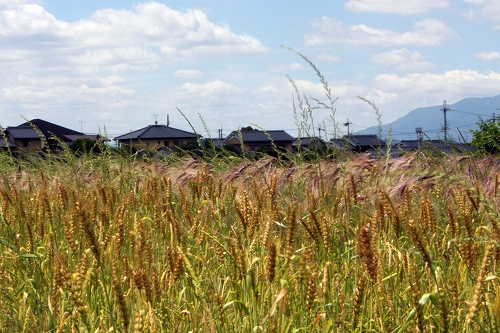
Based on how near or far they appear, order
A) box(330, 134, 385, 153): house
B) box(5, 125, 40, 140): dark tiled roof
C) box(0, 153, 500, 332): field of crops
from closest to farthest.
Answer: box(0, 153, 500, 332): field of crops, box(330, 134, 385, 153): house, box(5, 125, 40, 140): dark tiled roof

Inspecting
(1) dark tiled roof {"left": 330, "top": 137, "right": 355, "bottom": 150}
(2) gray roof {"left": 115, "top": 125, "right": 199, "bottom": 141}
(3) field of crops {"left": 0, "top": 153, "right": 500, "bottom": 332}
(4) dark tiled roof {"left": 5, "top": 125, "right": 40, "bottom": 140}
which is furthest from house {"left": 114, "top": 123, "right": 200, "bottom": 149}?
(3) field of crops {"left": 0, "top": 153, "right": 500, "bottom": 332}

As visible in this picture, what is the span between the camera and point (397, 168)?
5359mm

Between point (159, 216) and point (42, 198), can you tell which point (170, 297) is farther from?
point (42, 198)

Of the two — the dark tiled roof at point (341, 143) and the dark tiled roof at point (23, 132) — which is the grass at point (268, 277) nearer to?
the dark tiled roof at point (341, 143)

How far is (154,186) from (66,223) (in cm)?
159

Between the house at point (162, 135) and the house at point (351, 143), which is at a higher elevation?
the house at point (162, 135)

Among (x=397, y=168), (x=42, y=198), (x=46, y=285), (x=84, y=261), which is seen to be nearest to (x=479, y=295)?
(x=84, y=261)

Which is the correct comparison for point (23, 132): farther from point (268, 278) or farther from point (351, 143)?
point (268, 278)

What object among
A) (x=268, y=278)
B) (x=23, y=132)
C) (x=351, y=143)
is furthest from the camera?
(x=23, y=132)

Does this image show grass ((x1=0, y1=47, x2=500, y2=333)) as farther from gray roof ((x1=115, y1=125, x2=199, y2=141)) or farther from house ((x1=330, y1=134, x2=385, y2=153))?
gray roof ((x1=115, y1=125, x2=199, y2=141))

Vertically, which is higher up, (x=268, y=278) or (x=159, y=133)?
(x=159, y=133)

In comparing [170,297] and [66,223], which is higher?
[66,223]

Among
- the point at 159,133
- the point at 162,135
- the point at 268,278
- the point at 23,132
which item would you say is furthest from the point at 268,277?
the point at 159,133

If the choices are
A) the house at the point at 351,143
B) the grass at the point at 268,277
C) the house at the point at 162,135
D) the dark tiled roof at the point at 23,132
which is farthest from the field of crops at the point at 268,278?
the house at the point at 162,135
